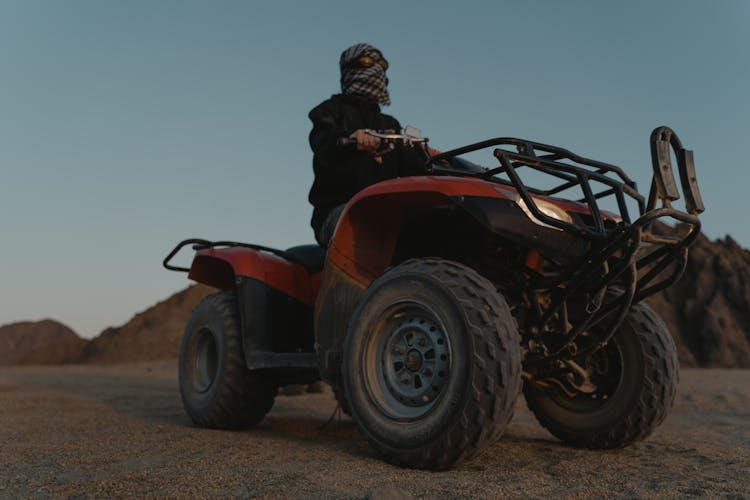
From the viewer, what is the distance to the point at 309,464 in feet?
9.49

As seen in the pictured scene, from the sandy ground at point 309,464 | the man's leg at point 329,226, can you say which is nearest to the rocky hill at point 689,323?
the sandy ground at point 309,464

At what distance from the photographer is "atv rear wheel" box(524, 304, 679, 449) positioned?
11.4ft

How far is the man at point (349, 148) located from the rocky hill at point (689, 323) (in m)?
16.5

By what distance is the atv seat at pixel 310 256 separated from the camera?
4473 millimetres

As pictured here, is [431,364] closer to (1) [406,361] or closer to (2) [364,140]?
(1) [406,361]

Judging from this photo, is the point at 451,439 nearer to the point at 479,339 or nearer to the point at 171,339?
the point at 479,339

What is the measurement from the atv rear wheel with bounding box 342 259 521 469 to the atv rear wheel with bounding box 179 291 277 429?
1.53m

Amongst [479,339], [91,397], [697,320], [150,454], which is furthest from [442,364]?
[697,320]

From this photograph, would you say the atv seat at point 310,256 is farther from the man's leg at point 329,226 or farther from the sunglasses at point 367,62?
the sunglasses at point 367,62

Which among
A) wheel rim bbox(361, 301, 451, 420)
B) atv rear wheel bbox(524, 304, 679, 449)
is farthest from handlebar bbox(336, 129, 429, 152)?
atv rear wheel bbox(524, 304, 679, 449)

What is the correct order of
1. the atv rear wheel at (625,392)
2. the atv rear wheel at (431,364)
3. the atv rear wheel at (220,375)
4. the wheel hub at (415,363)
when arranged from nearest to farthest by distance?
the atv rear wheel at (431,364)
the wheel hub at (415,363)
the atv rear wheel at (625,392)
the atv rear wheel at (220,375)

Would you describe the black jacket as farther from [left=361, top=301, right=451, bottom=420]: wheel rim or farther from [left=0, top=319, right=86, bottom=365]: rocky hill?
[left=0, top=319, right=86, bottom=365]: rocky hill

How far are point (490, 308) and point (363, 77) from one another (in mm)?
2097

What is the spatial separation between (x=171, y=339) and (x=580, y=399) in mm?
18768
